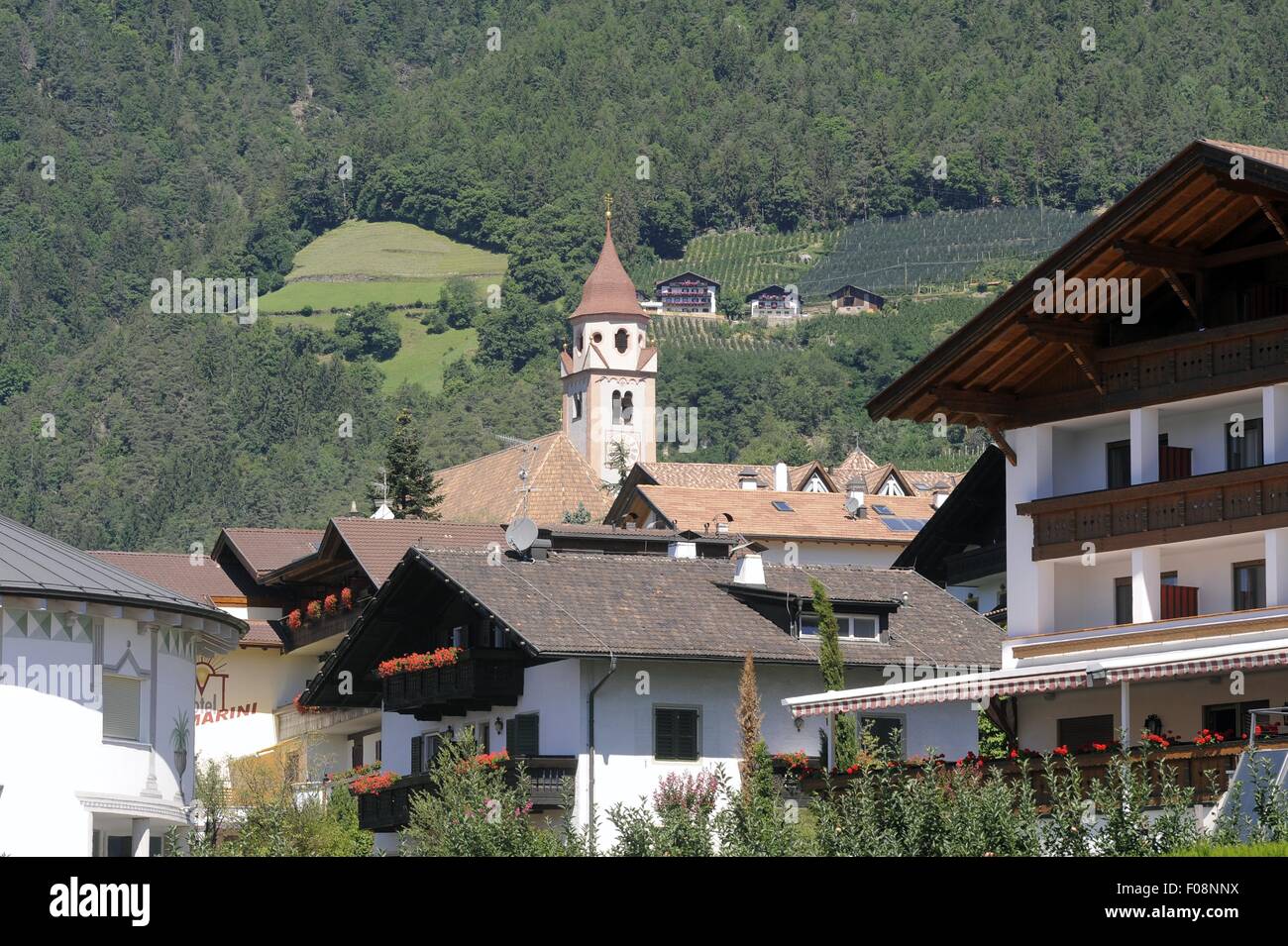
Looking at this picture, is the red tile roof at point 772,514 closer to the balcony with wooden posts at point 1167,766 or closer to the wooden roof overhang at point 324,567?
the wooden roof overhang at point 324,567

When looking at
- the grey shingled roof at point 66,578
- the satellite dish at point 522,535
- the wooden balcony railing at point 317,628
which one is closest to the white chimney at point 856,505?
the wooden balcony railing at point 317,628

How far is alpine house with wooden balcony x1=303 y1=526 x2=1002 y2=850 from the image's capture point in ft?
145

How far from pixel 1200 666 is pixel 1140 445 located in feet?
20.2

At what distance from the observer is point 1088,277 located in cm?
3772

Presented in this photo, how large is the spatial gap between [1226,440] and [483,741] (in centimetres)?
1622

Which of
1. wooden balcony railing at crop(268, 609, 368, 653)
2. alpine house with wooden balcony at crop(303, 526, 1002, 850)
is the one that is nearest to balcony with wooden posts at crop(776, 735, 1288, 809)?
alpine house with wooden balcony at crop(303, 526, 1002, 850)

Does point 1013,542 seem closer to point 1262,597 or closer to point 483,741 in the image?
point 1262,597

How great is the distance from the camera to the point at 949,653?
4725 centimetres

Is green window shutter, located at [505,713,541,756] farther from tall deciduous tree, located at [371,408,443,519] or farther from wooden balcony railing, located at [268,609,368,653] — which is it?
tall deciduous tree, located at [371,408,443,519]

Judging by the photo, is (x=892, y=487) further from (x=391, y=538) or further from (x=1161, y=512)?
(x=1161, y=512)

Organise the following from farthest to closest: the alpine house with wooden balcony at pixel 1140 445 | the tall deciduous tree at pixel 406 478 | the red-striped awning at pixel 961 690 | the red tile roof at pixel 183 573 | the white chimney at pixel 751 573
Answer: the tall deciduous tree at pixel 406 478
the red tile roof at pixel 183 573
the white chimney at pixel 751 573
the alpine house with wooden balcony at pixel 1140 445
the red-striped awning at pixel 961 690

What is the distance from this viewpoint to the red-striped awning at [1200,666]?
31.5m

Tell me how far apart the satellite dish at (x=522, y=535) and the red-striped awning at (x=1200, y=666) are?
55.4 feet

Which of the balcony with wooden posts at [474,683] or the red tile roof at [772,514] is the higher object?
the red tile roof at [772,514]
